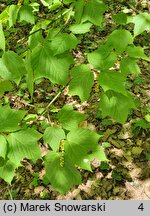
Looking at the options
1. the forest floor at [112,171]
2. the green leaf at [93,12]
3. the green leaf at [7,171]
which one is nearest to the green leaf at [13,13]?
the green leaf at [93,12]

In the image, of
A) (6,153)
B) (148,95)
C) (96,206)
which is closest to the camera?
(6,153)

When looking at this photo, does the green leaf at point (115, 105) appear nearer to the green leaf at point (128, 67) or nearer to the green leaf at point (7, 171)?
the green leaf at point (128, 67)

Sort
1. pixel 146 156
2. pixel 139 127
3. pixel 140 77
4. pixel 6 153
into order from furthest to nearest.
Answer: pixel 140 77
pixel 139 127
pixel 146 156
pixel 6 153

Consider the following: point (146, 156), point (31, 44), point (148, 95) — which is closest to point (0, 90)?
point (31, 44)

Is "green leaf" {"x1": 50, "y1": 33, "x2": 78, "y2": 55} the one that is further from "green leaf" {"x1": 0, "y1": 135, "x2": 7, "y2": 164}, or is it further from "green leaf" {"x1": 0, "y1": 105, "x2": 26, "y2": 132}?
"green leaf" {"x1": 0, "y1": 135, "x2": 7, "y2": 164}

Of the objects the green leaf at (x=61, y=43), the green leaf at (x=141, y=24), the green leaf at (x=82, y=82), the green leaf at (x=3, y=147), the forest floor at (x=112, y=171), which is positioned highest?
the green leaf at (x=141, y=24)

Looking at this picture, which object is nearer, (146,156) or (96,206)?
(96,206)

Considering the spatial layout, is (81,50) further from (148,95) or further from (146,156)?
(146,156)

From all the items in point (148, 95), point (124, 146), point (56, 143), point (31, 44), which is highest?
point (31, 44)

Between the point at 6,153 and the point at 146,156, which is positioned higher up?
the point at 6,153
